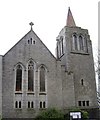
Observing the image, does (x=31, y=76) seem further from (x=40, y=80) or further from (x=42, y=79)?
(x=42, y=79)

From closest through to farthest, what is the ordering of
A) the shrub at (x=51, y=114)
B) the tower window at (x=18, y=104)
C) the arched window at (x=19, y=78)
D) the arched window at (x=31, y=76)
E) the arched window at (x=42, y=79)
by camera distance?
1. the shrub at (x=51, y=114)
2. the tower window at (x=18, y=104)
3. the arched window at (x=19, y=78)
4. the arched window at (x=31, y=76)
5. the arched window at (x=42, y=79)

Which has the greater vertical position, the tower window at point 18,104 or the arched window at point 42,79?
the arched window at point 42,79

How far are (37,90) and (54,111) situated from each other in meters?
4.53

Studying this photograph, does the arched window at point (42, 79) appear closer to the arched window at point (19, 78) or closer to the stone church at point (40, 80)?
the stone church at point (40, 80)

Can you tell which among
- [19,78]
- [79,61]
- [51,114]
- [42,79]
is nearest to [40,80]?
[42,79]

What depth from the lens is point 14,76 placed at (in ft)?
112

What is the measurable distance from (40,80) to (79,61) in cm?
841

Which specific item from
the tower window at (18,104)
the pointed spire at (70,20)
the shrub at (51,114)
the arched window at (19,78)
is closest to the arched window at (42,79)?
the arched window at (19,78)

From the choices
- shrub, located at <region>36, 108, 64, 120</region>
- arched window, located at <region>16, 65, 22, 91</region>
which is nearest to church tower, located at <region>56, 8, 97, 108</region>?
shrub, located at <region>36, 108, 64, 120</region>

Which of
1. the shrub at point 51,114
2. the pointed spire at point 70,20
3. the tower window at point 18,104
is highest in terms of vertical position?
the pointed spire at point 70,20

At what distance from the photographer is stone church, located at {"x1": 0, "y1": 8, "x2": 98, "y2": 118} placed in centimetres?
3316

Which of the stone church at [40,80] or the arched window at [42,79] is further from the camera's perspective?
the arched window at [42,79]

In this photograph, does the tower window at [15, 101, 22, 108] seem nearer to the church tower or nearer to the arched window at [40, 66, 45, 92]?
the arched window at [40, 66, 45, 92]

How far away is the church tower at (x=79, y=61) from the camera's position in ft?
121
